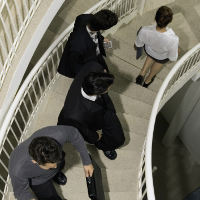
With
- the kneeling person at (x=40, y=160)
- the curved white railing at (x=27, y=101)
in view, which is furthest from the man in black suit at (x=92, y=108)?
the curved white railing at (x=27, y=101)

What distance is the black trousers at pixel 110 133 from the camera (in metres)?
4.06

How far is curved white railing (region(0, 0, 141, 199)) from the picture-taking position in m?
3.79

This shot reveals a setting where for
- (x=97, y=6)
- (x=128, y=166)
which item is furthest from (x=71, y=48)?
(x=128, y=166)

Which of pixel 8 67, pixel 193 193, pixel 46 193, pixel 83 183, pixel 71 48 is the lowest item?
pixel 193 193

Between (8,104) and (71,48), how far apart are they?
44.0 inches

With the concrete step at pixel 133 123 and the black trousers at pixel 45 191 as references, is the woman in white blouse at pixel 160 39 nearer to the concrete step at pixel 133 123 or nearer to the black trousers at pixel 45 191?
the concrete step at pixel 133 123

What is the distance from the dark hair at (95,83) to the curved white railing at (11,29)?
1.09 m

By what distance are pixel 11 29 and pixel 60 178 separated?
2127 millimetres

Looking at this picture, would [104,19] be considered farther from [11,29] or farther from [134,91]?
[134,91]

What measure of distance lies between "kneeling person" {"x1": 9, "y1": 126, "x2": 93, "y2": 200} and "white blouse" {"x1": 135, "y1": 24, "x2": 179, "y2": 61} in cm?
196

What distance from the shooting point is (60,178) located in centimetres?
419

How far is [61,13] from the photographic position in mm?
6246

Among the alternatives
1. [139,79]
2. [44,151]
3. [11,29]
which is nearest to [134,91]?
[139,79]

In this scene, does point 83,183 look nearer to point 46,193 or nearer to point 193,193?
point 46,193
